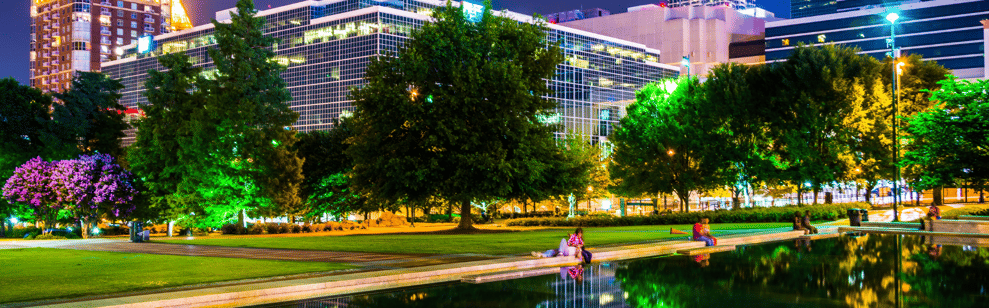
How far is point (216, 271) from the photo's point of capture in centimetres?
1844

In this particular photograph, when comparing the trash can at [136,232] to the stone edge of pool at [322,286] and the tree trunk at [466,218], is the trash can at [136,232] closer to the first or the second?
the tree trunk at [466,218]

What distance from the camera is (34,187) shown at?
5031 cm

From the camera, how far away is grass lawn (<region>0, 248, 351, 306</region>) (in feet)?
50.0

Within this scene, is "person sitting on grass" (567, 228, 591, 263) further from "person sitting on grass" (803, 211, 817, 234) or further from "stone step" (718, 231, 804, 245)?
"person sitting on grass" (803, 211, 817, 234)

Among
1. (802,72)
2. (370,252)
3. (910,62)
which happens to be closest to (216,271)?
(370,252)

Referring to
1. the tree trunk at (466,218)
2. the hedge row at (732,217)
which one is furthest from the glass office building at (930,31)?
the tree trunk at (466,218)

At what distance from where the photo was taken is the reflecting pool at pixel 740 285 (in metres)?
13.7

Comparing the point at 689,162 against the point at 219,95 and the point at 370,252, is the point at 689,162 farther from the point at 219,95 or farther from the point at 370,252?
the point at 370,252

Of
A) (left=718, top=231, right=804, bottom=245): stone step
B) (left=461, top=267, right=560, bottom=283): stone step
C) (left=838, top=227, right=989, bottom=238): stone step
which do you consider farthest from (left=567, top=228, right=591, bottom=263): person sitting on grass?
(left=838, top=227, right=989, bottom=238): stone step

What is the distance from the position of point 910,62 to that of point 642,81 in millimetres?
102574

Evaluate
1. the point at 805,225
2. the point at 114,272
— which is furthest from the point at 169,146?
the point at 805,225

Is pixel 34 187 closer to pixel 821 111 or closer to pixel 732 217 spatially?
pixel 732 217

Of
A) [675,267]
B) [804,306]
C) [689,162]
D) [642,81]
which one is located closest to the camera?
[804,306]

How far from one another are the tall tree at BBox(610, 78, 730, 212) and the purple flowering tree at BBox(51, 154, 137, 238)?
115ft
